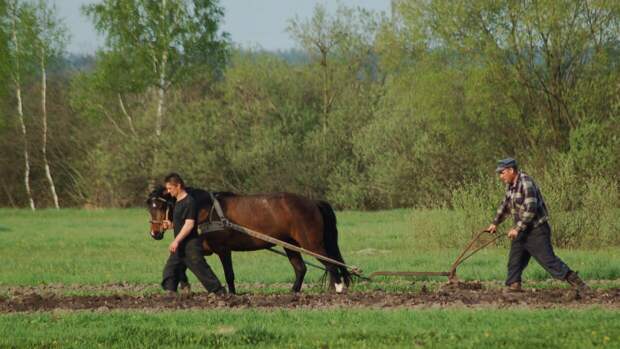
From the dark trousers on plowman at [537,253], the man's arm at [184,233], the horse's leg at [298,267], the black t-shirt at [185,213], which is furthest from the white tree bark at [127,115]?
the dark trousers on plowman at [537,253]

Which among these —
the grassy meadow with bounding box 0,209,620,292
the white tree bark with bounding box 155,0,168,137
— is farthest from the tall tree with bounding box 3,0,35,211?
the grassy meadow with bounding box 0,209,620,292

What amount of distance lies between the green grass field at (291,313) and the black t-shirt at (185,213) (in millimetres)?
2030

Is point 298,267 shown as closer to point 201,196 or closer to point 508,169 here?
point 201,196

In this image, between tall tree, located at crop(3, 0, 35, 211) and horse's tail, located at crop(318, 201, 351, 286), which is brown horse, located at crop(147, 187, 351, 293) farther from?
tall tree, located at crop(3, 0, 35, 211)

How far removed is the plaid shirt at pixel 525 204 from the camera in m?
15.1

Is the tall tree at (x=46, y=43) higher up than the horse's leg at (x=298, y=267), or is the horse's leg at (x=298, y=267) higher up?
the tall tree at (x=46, y=43)

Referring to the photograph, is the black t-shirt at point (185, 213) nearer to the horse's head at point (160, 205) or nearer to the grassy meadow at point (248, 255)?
the horse's head at point (160, 205)

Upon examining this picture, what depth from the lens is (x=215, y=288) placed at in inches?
619

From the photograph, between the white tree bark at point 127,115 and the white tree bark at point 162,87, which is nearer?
the white tree bark at point 162,87

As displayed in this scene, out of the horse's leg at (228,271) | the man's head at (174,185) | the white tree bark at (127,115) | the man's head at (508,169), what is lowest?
the horse's leg at (228,271)

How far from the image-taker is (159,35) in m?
55.0

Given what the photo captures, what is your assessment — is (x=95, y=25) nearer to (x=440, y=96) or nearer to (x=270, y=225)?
(x=440, y=96)

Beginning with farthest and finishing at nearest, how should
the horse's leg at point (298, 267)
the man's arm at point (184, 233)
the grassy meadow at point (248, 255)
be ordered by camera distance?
the grassy meadow at point (248, 255) < the horse's leg at point (298, 267) < the man's arm at point (184, 233)

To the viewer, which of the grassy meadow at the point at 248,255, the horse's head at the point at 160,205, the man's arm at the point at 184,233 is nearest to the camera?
the man's arm at the point at 184,233
